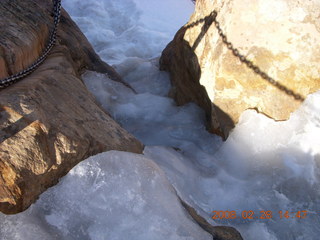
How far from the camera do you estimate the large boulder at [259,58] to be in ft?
7.93

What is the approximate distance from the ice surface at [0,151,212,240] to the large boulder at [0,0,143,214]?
0.06 meters

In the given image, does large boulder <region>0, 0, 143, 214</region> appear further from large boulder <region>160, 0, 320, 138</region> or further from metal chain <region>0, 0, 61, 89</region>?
large boulder <region>160, 0, 320, 138</region>

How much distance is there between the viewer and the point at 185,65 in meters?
3.47

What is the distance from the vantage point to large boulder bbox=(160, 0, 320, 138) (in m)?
2.42

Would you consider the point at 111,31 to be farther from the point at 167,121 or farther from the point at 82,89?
the point at 82,89

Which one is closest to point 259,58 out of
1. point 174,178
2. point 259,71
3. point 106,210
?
point 259,71

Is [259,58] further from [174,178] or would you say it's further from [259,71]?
[174,178]

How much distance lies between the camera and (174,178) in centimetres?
233

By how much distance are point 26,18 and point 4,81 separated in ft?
3.56

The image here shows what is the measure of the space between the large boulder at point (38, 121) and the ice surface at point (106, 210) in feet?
0.21

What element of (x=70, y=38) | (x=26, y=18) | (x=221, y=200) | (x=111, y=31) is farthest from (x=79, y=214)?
(x=111, y=31)

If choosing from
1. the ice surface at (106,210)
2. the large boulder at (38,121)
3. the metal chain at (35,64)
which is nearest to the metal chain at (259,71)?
the large boulder at (38,121)

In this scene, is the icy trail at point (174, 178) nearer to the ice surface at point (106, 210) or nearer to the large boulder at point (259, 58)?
the ice surface at point (106, 210)
